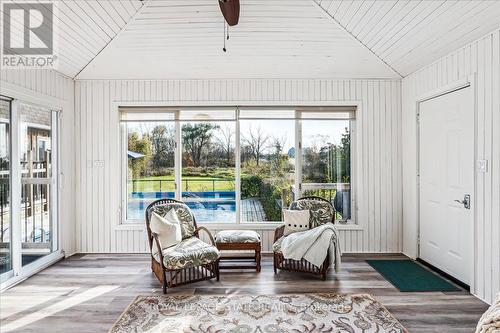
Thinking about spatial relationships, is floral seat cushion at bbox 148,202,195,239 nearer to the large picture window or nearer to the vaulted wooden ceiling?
the large picture window

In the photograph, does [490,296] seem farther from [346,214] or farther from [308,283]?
[346,214]

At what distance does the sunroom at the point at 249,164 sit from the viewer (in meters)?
2.97

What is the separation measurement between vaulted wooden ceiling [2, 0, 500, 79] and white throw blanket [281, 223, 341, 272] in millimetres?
2313

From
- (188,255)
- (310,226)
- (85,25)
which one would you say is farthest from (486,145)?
(85,25)

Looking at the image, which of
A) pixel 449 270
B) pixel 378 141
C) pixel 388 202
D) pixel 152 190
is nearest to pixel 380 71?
pixel 378 141

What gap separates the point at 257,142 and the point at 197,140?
0.94m

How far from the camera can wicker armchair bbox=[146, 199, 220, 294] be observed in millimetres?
3283

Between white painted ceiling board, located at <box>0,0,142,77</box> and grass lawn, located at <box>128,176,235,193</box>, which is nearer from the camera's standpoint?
white painted ceiling board, located at <box>0,0,142,77</box>

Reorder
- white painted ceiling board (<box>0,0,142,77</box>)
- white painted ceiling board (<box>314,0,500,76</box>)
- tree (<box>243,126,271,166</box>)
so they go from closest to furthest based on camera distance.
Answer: white painted ceiling board (<box>314,0,500,76</box>)
white painted ceiling board (<box>0,0,142,77</box>)
tree (<box>243,126,271,166</box>)

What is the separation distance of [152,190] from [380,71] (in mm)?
3864

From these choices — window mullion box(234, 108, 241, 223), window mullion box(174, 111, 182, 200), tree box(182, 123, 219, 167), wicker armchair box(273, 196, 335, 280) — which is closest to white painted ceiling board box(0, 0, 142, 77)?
window mullion box(174, 111, 182, 200)

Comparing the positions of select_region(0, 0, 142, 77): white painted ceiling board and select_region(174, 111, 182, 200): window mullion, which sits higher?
select_region(0, 0, 142, 77): white painted ceiling board

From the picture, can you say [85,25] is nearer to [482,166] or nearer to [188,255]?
[188,255]

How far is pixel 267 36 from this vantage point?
12.2 ft
